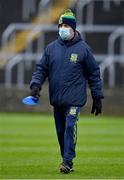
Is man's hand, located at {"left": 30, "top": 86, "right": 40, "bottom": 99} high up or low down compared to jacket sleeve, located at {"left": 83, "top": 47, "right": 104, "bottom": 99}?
down

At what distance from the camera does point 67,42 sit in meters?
12.7

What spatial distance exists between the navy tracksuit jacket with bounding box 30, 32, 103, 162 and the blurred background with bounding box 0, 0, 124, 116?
20183 millimetres

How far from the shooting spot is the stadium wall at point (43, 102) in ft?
102

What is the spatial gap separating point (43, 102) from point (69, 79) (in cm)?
1870

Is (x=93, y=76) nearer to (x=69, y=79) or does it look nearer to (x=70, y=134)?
(x=69, y=79)

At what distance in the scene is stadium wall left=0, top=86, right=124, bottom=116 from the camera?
31172 millimetres

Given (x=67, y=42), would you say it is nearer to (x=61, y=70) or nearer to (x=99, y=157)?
(x=61, y=70)

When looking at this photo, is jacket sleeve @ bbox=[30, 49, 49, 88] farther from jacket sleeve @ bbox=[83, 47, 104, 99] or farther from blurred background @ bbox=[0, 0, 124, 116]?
blurred background @ bbox=[0, 0, 124, 116]

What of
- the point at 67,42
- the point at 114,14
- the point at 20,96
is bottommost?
the point at 20,96

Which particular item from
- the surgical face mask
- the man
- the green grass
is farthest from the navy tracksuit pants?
the surgical face mask

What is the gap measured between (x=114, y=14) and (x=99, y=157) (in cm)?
1929

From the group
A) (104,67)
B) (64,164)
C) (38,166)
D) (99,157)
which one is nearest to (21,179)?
(64,164)

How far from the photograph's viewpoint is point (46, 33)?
34.2 m

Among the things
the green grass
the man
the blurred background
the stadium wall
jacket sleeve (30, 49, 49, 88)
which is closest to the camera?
the green grass
